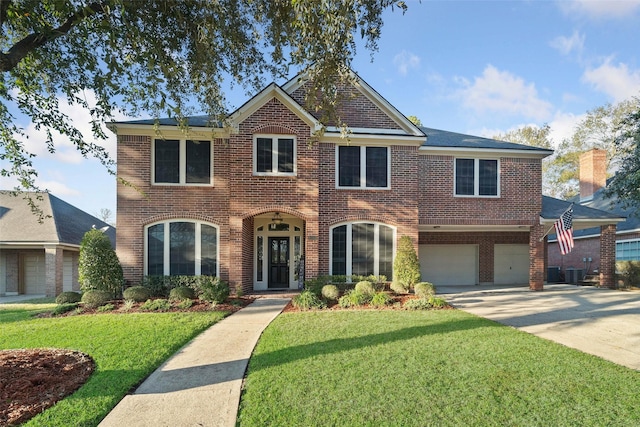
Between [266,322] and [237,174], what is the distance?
18.4ft

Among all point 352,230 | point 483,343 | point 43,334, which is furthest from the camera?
point 352,230

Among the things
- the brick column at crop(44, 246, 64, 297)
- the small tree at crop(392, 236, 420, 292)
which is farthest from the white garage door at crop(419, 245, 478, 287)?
the brick column at crop(44, 246, 64, 297)

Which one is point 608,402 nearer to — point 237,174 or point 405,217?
point 405,217

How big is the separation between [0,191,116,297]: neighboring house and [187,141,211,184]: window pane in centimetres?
750

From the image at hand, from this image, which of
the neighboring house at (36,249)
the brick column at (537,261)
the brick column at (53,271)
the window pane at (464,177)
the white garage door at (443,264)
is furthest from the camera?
the white garage door at (443,264)

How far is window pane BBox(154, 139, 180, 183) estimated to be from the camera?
12.4 metres

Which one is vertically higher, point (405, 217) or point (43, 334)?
point (405, 217)

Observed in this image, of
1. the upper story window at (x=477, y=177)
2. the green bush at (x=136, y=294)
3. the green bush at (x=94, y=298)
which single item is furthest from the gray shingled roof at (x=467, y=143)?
the green bush at (x=94, y=298)

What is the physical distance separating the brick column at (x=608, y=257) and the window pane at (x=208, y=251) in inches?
638

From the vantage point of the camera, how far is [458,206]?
14273mm

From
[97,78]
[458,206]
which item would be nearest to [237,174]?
[97,78]

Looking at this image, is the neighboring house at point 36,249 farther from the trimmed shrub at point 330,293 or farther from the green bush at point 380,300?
the green bush at point 380,300

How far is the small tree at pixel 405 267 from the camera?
12.0 meters

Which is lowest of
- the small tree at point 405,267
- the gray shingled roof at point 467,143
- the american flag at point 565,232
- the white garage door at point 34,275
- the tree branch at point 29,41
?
the white garage door at point 34,275
